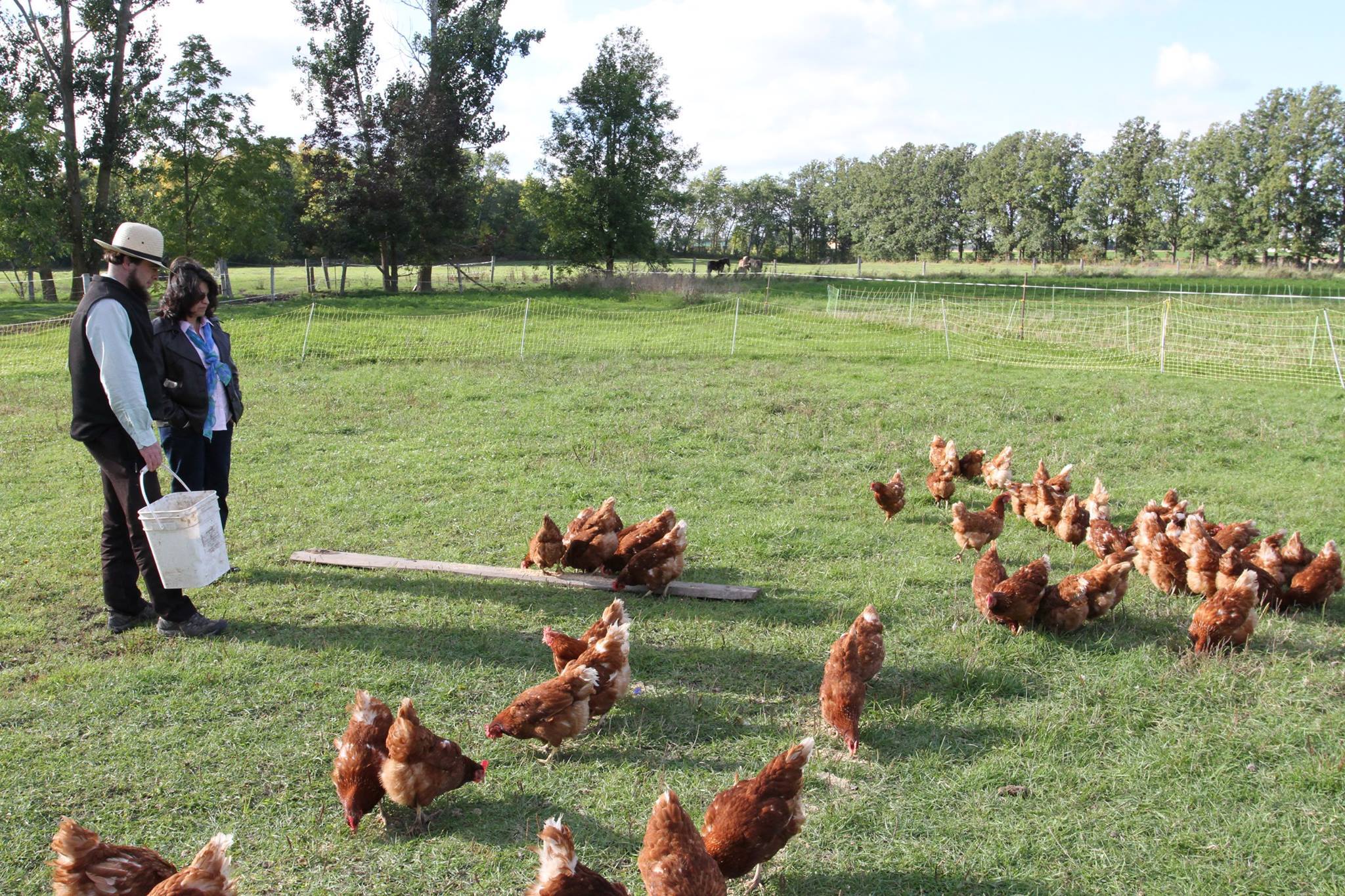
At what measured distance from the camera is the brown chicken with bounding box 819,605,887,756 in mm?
3947

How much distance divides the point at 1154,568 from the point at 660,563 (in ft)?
11.2

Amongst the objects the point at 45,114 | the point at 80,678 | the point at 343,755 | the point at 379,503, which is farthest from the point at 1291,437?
the point at 45,114

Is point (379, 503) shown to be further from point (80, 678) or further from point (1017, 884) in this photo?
point (1017, 884)

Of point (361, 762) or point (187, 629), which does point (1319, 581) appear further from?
point (187, 629)

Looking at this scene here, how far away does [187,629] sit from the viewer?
498 cm

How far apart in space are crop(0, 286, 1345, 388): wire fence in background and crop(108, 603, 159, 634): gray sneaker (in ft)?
33.3

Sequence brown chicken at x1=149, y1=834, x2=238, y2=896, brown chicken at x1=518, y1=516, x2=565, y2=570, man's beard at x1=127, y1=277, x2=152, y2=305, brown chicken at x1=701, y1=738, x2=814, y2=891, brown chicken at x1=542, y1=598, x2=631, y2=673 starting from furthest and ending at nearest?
brown chicken at x1=518, y1=516, x2=565, y2=570
man's beard at x1=127, y1=277, x2=152, y2=305
brown chicken at x1=542, y1=598, x2=631, y2=673
brown chicken at x1=701, y1=738, x2=814, y2=891
brown chicken at x1=149, y1=834, x2=238, y2=896

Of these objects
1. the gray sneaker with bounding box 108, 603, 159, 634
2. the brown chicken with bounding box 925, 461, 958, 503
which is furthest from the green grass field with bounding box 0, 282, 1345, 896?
the brown chicken with bounding box 925, 461, 958, 503

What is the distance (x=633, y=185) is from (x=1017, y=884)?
34.8 metres

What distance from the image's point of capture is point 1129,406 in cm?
1118

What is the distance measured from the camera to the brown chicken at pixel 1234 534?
599 centimetres

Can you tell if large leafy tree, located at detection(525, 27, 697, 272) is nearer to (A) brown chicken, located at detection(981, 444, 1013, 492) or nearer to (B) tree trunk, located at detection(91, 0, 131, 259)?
(B) tree trunk, located at detection(91, 0, 131, 259)

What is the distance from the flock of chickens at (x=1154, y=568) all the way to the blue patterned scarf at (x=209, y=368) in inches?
200

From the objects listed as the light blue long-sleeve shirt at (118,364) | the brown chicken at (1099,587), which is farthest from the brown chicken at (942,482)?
the light blue long-sleeve shirt at (118,364)
